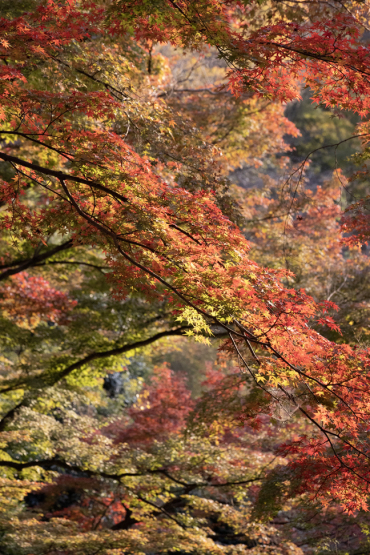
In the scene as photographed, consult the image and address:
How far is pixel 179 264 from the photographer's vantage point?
3.41 m

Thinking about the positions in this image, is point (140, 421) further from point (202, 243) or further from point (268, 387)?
point (202, 243)

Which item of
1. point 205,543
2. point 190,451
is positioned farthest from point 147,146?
point 190,451

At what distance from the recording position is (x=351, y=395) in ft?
12.1

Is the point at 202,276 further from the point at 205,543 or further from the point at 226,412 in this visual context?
the point at 205,543

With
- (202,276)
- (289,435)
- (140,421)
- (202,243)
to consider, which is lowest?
(202,276)

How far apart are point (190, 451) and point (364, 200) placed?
5.70 meters

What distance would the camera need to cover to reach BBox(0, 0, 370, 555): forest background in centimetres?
338

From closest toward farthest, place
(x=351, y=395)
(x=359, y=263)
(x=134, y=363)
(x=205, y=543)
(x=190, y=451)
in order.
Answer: (x=351, y=395)
(x=205, y=543)
(x=190, y=451)
(x=359, y=263)
(x=134, y=363)

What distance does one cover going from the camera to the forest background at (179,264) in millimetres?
3385

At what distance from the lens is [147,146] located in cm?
400

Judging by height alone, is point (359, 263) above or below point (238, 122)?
below

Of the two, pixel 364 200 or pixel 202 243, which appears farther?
pixel 364 200

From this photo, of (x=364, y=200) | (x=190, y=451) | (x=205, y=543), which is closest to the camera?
(x=364, y=200)

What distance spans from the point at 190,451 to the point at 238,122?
6261 mm
